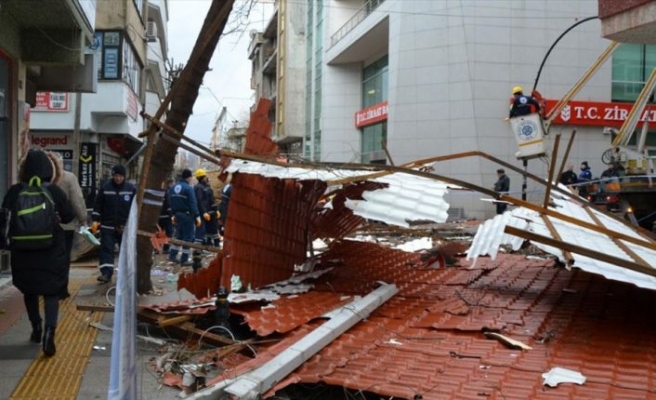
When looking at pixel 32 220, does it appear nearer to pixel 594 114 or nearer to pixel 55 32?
pixel 55 32

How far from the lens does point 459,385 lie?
3.94m

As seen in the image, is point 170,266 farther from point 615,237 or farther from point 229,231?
point 615,237

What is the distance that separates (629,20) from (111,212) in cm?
953

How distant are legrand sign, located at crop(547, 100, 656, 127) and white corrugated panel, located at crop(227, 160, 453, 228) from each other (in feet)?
58.9

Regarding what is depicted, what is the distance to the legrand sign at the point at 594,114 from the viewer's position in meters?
22.6

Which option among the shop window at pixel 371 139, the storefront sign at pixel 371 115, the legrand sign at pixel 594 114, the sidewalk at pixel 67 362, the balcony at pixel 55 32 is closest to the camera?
the sidewalk at pixel 67 362

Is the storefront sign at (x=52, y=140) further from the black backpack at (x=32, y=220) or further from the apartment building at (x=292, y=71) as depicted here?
the apartment building at (x=292, y=71)

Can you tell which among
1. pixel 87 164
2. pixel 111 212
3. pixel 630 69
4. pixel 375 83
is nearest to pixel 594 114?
pixel 630 69

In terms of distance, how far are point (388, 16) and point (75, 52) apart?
58.2 feet

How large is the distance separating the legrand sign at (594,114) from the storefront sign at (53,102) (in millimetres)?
17436

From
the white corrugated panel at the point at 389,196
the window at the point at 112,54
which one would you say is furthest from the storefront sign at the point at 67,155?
the white corrugated panel at the point at 389,196

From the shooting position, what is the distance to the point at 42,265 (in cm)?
508

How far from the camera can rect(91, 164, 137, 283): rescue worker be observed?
8.18 metres

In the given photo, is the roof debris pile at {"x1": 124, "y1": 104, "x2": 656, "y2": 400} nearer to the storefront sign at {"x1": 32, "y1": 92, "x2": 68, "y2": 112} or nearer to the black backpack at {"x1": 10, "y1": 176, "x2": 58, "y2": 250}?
the black backpack at {"x1": 10, "y1": 176, "x2": 58, "y2": 250}
